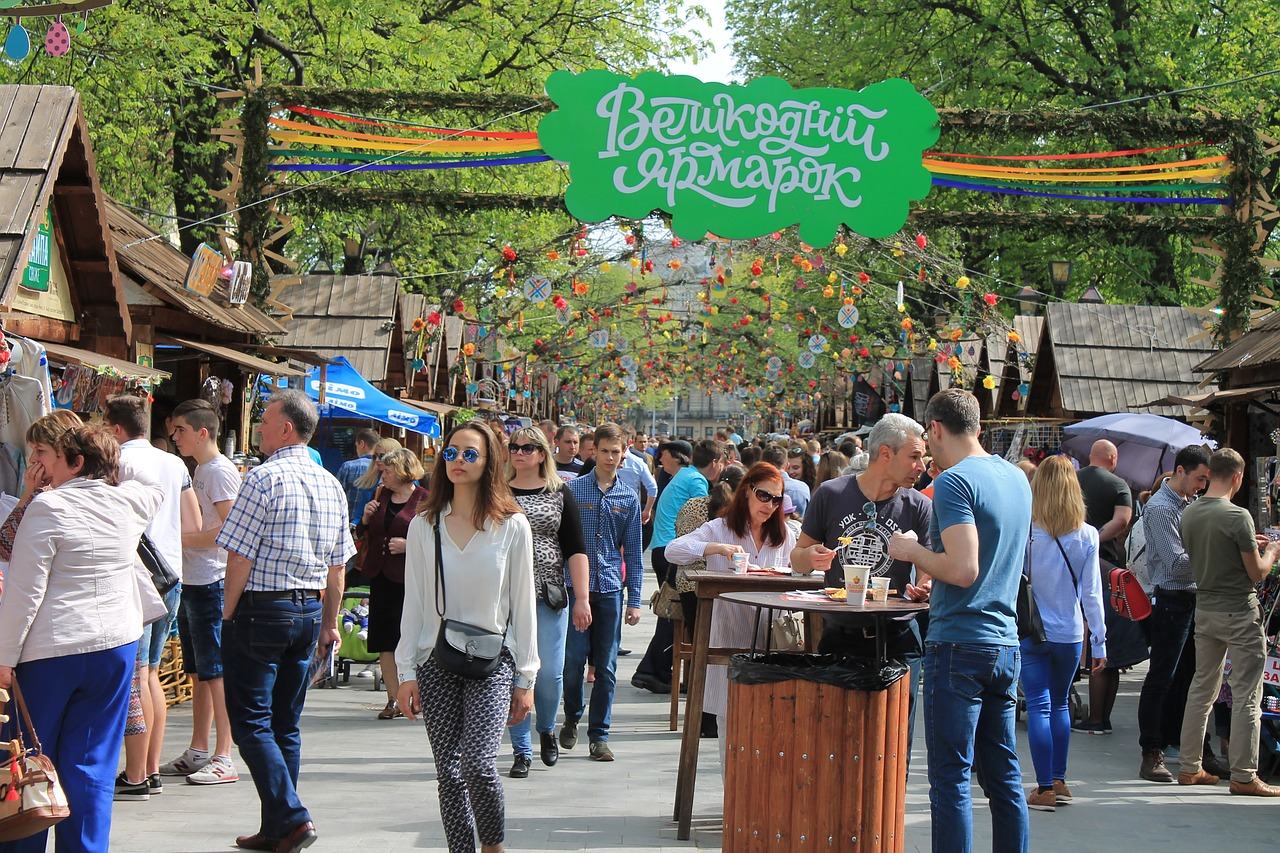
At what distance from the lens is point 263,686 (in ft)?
18.6

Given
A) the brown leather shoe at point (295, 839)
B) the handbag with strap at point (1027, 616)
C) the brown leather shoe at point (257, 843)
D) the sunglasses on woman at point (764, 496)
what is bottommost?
the brown leather shoe at point (257, 843)

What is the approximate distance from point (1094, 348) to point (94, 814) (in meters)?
16.7

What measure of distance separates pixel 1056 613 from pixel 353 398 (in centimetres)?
1066

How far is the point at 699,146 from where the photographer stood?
35.4 ft

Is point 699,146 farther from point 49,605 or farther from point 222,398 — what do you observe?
point 49,605

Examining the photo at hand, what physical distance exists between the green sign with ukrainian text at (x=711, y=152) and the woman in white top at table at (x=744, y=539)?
4.05 m

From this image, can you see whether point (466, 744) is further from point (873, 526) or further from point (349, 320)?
point (349, 320)

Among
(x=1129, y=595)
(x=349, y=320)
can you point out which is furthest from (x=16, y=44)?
(x=349, y=320)

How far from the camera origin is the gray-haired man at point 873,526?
5809mm

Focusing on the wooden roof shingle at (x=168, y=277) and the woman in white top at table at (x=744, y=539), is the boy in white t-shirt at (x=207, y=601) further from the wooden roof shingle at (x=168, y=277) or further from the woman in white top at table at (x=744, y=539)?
the wooden roof shingle at (x=168, y=277)

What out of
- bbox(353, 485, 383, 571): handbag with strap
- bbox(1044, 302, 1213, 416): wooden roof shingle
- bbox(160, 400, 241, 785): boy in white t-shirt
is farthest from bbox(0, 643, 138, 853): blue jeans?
bbox(1044, 302, 1213, 416): wooden roof shingle

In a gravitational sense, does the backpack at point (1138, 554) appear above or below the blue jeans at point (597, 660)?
above

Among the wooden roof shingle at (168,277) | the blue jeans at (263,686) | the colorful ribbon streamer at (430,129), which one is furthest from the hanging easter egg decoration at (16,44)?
the colorful ribbon streamer at (430,129)

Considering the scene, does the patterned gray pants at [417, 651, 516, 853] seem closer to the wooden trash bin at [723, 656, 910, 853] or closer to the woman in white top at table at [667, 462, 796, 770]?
the wooden trash bin at [723, 656, 910, 853]
